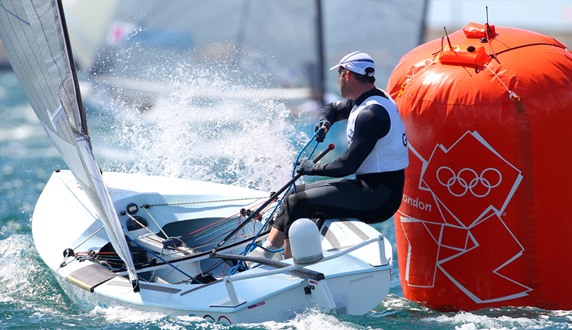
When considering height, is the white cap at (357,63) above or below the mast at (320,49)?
below

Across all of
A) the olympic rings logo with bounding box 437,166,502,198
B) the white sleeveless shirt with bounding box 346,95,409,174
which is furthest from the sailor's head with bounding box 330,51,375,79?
the olympic rings logo with bounding box 437,166,502,198

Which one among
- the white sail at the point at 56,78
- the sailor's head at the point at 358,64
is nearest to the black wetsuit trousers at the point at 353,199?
the sailor's head at the point at 358,64

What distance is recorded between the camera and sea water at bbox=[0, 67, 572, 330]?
318 centimetres

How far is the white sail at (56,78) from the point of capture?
310 cm

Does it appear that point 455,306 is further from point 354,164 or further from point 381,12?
point 381,12

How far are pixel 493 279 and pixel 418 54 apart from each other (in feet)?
4.04

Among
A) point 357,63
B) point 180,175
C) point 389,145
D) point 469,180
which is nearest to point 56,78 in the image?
point 357,63

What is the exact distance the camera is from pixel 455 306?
3514mm

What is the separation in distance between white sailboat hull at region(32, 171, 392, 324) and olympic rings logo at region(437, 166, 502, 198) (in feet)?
1.37

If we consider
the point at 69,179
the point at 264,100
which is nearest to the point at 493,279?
the point at 69,179

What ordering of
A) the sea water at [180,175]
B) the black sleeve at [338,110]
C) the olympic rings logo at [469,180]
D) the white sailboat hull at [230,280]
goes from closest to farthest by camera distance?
the white sailboat hull at [230,280] < the sea water at [180,175] < the olympic rings logo at [469,180] < the black sleeve at [338,110]

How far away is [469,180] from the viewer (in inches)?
131

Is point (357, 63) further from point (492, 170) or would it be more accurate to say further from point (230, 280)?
point (230, 280)

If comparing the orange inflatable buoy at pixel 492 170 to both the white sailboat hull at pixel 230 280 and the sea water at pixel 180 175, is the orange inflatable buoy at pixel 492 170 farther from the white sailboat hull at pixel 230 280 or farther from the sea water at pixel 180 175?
the white sailboat hull at pixel 230 280
